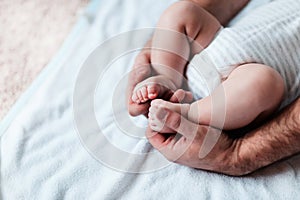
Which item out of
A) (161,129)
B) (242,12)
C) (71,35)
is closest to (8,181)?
(161,129)

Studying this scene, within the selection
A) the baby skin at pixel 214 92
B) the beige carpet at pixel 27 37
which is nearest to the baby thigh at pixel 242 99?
the baby skin at pixel 214 92

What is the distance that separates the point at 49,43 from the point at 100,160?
44cm

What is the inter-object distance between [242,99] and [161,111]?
144 millimetres

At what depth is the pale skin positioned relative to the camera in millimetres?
768

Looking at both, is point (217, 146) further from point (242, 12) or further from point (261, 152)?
point (242, 12)

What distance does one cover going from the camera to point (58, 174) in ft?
2.65

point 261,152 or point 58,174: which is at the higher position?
point 58,174

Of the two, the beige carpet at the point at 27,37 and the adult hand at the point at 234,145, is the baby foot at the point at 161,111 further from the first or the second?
the beige carpet at the point at 27,37

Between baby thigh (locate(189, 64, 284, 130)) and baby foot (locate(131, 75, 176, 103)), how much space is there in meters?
0.07

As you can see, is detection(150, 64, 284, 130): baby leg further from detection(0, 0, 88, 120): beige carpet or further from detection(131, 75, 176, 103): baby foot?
detection(0, 0, 88, 120): beige carpet

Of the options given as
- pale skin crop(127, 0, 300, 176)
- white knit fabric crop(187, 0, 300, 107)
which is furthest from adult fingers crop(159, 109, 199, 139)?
white knit fabric crop(187, 0, 300, 107)

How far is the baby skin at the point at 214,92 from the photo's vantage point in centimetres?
78

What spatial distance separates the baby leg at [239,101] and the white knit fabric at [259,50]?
0.04 meters

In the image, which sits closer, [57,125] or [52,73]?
[57,125]
